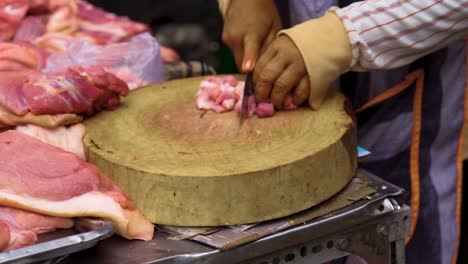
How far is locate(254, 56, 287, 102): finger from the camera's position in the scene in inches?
78.8

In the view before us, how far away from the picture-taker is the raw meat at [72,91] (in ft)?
6.38

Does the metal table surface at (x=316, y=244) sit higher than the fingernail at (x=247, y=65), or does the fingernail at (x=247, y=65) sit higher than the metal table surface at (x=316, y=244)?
the fingernail at (x=247, y=65)

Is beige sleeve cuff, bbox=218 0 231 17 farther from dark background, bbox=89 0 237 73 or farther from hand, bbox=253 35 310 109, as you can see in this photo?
dark background, bbox=89 0 237 73

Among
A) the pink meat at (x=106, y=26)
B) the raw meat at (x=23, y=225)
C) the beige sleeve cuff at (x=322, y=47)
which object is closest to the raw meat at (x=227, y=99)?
the beige sleeve cuff at (x=322, y=47)

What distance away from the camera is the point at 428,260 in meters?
2.33

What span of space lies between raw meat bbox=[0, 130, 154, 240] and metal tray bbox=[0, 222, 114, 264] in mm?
54

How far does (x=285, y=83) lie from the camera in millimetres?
2014

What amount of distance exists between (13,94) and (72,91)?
0.15 metres

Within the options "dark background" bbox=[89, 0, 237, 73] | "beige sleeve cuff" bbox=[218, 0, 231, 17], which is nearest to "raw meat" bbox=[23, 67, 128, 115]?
"beige sleeve cuff" bbox=[218, 0, 231, 17]

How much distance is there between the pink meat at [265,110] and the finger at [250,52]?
13 centimetres

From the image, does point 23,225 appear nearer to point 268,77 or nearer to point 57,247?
point 57,247

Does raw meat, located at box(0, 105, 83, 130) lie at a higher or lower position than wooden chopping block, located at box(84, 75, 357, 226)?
higher

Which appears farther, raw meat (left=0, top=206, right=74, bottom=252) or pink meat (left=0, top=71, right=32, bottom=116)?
pink meat (left=0, top=71, right=32, bottom=116)

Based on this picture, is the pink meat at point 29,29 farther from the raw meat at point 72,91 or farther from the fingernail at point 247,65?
the fingernail at point 247,65
